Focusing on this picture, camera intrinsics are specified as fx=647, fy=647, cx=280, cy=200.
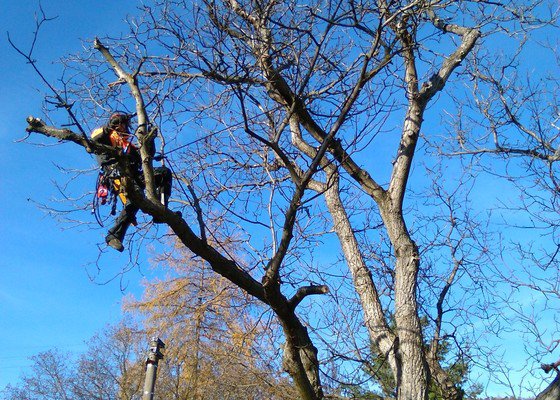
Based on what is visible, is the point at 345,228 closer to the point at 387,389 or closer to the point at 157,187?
the point at 387,389

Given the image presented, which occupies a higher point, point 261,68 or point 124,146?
point 261,68

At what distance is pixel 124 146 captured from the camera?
4.49 m

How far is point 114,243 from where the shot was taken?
4.72 meters

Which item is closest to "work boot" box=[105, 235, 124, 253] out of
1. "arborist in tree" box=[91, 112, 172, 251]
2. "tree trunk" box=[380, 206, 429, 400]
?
"arborist in tree" box=[91, 112, 172, 251]

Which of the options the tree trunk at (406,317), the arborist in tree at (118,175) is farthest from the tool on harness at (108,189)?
the tree trunk at (406,317)

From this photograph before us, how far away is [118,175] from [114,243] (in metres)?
0.69

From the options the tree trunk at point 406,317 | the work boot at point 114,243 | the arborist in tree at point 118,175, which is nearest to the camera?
the arborist in tree at point 118,175

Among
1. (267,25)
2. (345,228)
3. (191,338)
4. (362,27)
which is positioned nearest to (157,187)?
(267,25)

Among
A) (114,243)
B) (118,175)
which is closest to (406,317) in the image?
(114,243)

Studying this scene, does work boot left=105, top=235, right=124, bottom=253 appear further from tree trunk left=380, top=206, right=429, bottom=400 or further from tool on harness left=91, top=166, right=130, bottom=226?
tree trunk left=380, top=206, right=429, bottom=400

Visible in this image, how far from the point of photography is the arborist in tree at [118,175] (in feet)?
14.4

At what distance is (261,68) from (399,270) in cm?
226

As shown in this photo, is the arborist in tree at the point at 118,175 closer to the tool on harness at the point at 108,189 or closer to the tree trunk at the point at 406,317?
the tool on harness at the point at 108,189

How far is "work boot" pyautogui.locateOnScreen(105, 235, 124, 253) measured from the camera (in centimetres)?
470
